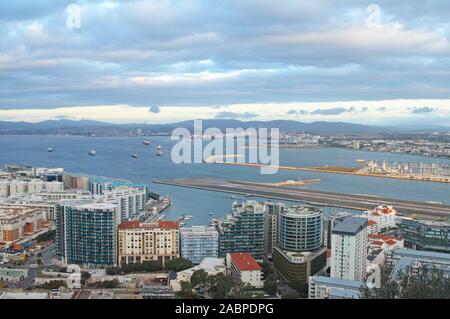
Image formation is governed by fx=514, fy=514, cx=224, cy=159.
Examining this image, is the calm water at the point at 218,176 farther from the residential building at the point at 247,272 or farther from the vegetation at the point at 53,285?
the vegetation at the point at 53,285

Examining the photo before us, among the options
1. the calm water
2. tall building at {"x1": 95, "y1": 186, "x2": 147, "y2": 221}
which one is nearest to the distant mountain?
the calm water

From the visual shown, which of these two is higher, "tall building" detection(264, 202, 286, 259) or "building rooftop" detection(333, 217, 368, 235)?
"building rooftop" detection(333, 217, 368, 235)

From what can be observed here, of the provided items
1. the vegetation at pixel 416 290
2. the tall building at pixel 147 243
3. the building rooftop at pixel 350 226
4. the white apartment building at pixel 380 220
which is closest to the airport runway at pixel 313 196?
the white apartment building at pixel 380 220

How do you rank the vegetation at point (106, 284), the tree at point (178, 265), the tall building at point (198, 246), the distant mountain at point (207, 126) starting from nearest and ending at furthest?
1. the vegetation at point (106, 284)
2. the tree at point (178, 265)
3. the tall building at point (198, 246)
4. the distant mountain at point (207, 126)

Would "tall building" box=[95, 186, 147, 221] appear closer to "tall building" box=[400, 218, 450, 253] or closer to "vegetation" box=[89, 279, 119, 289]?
"vegetation" box=[89, 279, 119, 289]
